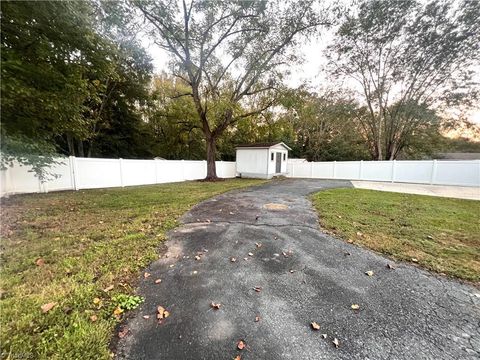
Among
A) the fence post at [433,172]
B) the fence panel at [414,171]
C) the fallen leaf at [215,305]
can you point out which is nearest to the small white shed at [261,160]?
the fence panel at [414,171]

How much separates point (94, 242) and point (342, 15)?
1492 cm

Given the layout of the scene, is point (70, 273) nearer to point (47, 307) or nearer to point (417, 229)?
point (47, 307)

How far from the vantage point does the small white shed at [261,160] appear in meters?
16.8

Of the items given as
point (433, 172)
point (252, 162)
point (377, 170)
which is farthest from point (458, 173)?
point (252, 162)

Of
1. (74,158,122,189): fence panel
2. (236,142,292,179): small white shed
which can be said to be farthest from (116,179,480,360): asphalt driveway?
(236,142,292,179): small white shed

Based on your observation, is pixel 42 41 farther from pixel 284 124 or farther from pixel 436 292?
pixel 284 124

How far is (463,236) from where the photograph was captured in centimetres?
414

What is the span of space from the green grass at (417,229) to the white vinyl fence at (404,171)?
507 centimetres

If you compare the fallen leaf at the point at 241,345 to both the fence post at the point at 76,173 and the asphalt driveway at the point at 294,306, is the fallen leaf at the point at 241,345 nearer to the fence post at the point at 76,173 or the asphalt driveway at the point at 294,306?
the asphalt driveway at the point at 294,306

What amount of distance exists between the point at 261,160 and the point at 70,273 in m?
15.2

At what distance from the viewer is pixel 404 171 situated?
13.1 meters

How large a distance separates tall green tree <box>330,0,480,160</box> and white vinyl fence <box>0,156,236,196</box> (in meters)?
13.9

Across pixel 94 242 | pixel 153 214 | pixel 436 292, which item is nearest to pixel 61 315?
pixel 94 242

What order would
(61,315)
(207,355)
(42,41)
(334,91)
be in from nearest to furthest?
(207,355) < (61,315) < (42,41) < (334,91)
